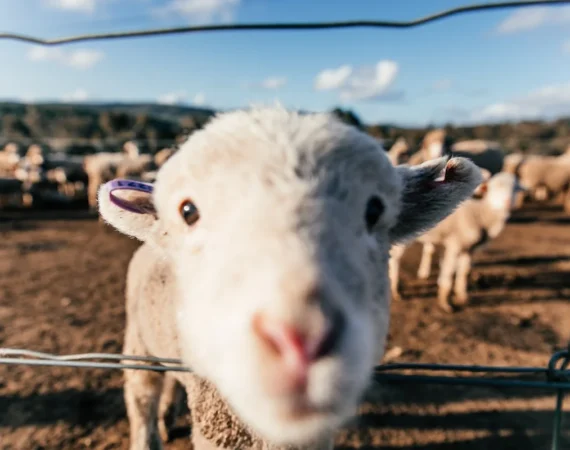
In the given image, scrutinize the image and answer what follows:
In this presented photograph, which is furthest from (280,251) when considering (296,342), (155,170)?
(155,170)

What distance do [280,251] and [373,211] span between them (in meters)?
0.51

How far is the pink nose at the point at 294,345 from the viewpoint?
34.9 inches

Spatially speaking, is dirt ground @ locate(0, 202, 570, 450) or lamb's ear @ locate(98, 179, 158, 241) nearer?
lamb's ear @ locate(98, 179, 158, 241)

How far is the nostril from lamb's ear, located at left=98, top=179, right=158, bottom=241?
45.9 inches

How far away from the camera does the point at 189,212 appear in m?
1.44

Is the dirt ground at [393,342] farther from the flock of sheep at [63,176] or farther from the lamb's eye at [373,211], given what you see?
the flock of sheep at [63,176]

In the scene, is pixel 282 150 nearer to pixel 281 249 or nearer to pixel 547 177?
pixel 281 249

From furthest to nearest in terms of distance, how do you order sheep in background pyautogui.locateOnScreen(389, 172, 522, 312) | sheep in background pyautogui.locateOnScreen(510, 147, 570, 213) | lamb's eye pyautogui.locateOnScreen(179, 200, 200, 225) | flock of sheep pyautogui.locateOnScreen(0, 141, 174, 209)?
sheep in background pyautogui.locateOnScreen(510, 147, 570, 213) → flock of sheep pyautogui.locateOnScreen(0, 141, 174, 209) → sheep in background pyautogui.locateOnScreen(389, 172, 522, 312) → lamb's eye pyautogui.locateOnScreen(179, 200, 200, 225)

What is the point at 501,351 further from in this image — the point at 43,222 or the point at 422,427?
the point at 43,222

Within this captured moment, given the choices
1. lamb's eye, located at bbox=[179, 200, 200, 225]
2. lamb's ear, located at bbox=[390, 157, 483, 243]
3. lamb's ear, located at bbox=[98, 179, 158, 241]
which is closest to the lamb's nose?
lamb's eye, located at bbox=[179, 200, 200, 225]

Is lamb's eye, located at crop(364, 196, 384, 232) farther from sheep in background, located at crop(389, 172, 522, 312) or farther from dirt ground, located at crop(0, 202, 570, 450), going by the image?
sheep in background, located at crop(389, 172, 522, 312)

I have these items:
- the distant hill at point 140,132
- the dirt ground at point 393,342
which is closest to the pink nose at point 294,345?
the dirt ground at point 393,342

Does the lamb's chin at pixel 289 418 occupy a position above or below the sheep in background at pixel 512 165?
below

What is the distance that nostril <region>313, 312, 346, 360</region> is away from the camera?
898 mm
